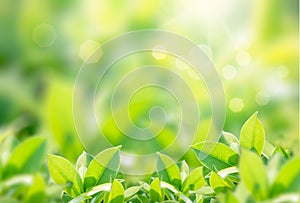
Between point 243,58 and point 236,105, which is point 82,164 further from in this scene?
point 243,58

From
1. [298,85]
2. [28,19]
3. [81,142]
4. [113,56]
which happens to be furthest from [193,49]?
[81,142]

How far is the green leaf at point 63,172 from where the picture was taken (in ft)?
1.99

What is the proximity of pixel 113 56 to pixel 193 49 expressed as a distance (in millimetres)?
257

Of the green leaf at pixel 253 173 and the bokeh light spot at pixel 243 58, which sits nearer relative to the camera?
the green leaf at pixel 253 173

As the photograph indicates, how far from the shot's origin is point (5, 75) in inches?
71.9

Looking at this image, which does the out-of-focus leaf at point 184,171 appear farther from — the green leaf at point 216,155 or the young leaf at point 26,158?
the young leaf at point 26,158

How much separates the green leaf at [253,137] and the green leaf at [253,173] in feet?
0.42

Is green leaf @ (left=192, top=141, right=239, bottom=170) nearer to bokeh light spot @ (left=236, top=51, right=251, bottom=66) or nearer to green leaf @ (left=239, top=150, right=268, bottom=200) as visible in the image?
green leaf @ (left=239, top=150, right=268, bottom=200)

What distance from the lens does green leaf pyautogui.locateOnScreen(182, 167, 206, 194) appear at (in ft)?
2.21

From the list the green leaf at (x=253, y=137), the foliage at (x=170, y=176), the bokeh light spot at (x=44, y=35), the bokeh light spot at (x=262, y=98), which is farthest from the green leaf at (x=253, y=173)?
the bokeh light spot at (x=44, y=35)

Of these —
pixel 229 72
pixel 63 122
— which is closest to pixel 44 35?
pixel 229 72

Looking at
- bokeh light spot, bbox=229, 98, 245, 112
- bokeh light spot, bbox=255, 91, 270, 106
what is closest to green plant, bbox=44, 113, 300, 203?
bokeh light spot, bbox=229, 98, 245, 112

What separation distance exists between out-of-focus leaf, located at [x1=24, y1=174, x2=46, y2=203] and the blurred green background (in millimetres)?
1015

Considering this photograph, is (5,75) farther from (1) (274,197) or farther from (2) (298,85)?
(1) (274,197)
